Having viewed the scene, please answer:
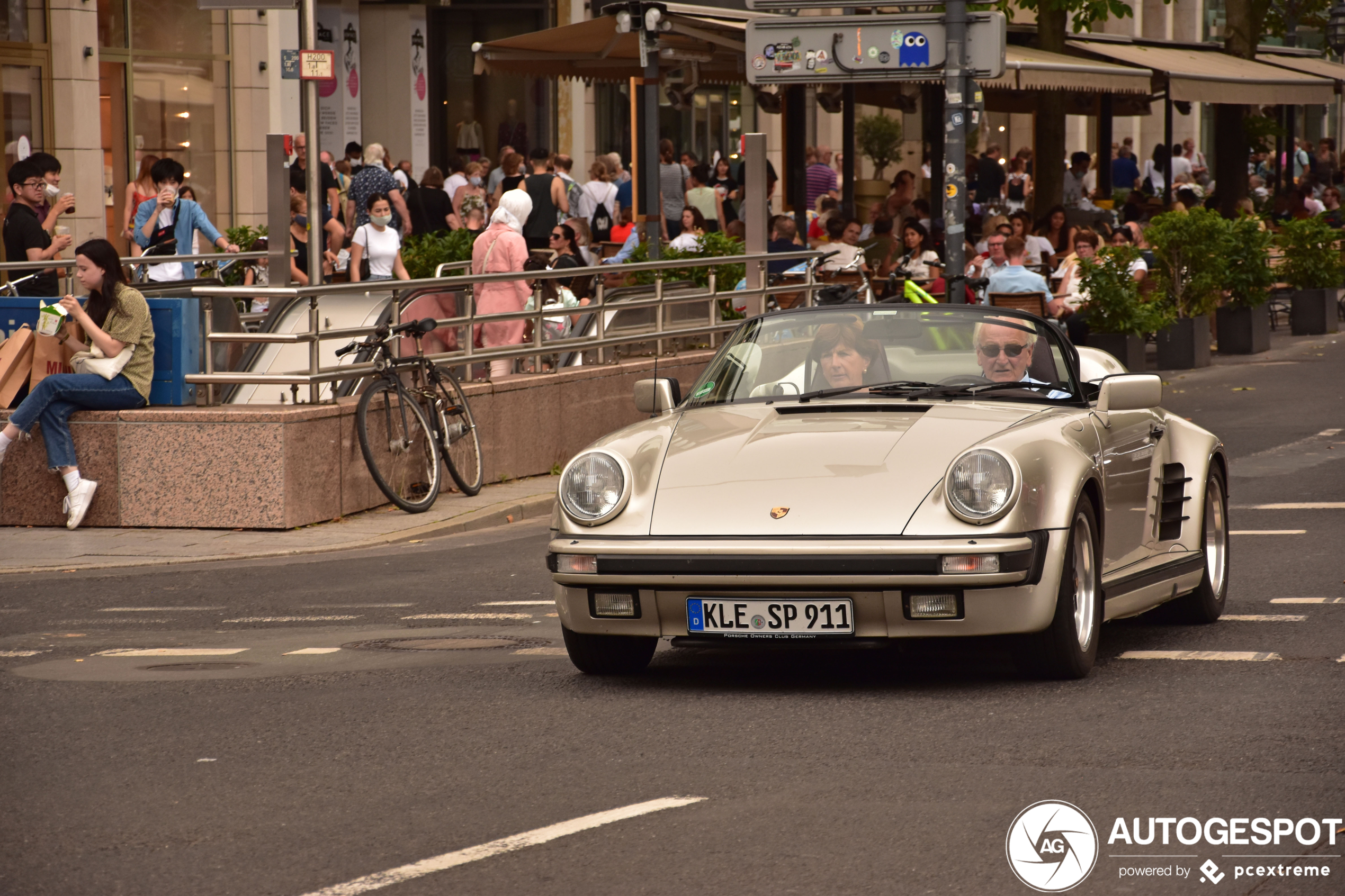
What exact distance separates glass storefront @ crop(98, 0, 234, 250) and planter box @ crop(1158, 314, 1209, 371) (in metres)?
12.7

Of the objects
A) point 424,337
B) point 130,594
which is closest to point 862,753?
point 130,594

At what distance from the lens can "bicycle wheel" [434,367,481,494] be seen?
1345cm

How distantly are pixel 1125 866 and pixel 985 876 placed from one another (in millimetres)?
346

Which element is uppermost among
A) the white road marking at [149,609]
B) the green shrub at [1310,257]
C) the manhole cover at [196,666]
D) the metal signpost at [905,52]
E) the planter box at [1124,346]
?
the metal signpost at [905,52]

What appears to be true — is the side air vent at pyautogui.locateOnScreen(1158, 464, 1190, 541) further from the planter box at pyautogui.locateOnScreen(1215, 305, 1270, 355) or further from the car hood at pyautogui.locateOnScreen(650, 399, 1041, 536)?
the planter box at pyautogui.locateOnScreen(1215, 305, 1270, 355)

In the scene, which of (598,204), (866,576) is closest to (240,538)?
(866,576)

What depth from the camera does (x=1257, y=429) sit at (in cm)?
1666

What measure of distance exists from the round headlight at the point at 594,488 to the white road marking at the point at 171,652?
186 cm

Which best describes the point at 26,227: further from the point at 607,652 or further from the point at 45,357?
the point at 607,652

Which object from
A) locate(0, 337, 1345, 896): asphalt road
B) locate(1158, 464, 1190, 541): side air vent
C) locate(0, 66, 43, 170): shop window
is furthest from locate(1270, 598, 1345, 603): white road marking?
locate(0, 66, 43, 170): shop window

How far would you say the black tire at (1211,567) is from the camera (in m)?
8.50

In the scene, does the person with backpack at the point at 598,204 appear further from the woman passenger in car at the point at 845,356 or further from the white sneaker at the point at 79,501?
the woman passenger in car at the point at 845,356

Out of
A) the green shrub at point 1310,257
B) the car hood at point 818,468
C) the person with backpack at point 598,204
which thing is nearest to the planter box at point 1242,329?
the green shrub at point 1310,257

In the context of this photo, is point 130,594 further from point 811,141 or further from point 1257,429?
point 811,141
